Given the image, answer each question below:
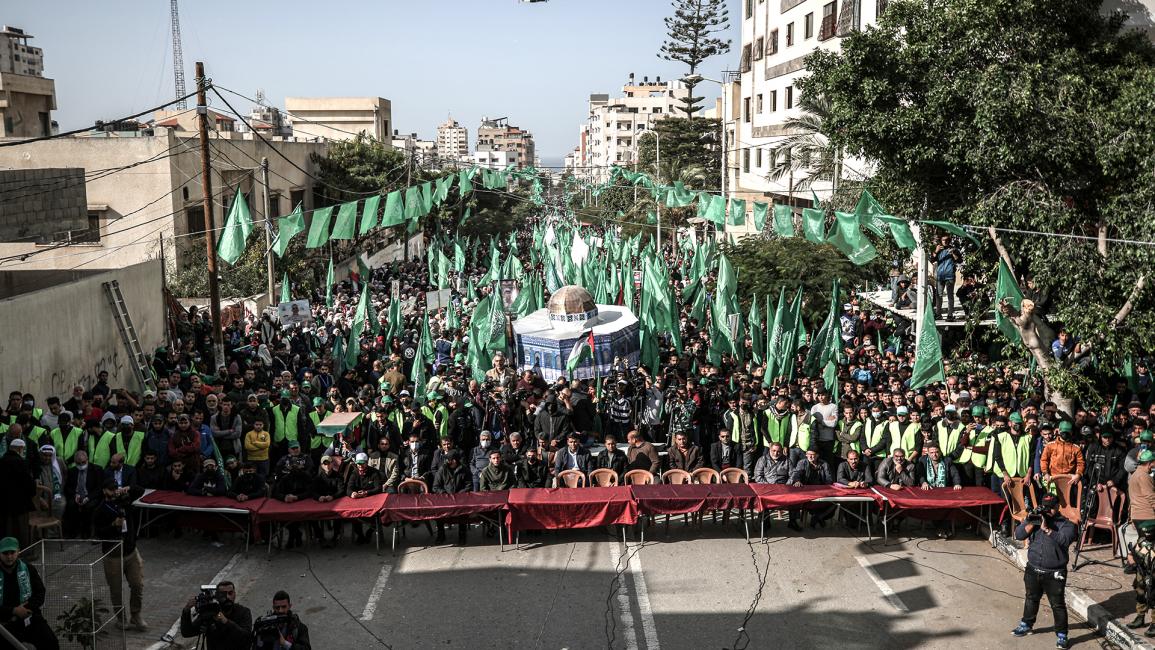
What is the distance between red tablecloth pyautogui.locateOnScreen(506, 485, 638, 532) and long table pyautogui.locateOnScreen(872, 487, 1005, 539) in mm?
3126

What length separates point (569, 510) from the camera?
12.1 metres

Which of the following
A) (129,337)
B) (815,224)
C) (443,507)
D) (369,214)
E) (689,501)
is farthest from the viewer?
(129,337)

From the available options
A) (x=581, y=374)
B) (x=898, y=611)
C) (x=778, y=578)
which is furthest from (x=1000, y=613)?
(x=581, y=374)

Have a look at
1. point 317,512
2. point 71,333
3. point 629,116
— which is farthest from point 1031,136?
point 629,116

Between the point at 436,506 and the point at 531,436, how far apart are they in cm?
350

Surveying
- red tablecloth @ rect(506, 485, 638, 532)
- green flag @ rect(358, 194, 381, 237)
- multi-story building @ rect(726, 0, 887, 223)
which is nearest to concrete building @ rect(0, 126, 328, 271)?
green flag @ rect(358, 194, 381, 237)

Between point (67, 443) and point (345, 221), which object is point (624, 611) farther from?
point (345, 221)

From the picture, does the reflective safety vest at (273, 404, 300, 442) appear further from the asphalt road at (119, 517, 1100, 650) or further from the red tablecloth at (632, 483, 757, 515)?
the red tablecloth at (632, 483, 757, 515)

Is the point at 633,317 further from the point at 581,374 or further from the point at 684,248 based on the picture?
the point at 684,248

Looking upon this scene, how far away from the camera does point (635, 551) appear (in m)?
12.2

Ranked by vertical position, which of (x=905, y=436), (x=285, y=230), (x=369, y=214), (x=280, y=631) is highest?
(x=369, y=214)

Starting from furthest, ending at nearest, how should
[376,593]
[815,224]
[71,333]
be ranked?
[71,333] < [815,224] < [376,593]

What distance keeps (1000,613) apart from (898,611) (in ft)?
3.41

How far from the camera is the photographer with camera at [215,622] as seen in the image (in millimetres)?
8078
